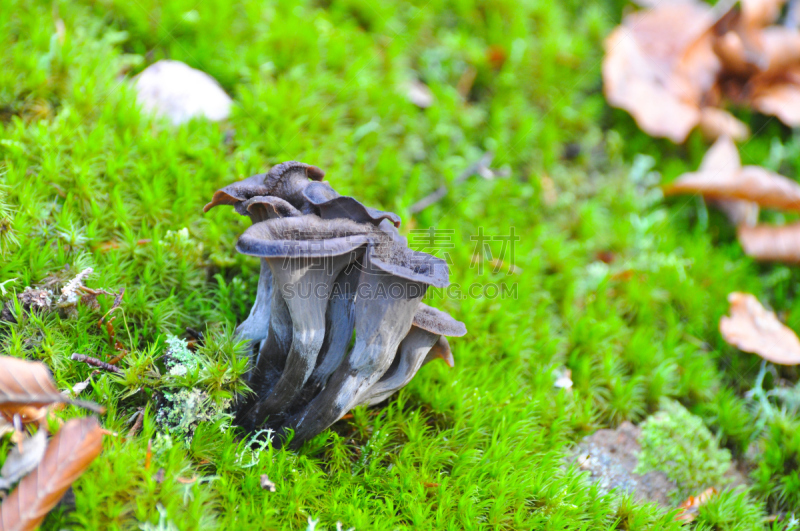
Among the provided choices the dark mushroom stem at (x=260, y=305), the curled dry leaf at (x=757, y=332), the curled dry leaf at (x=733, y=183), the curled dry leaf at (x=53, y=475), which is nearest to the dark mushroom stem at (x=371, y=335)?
the dark mushroom stem at (x=260, y=305)

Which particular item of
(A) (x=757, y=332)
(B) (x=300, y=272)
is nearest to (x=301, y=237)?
(B) (x=300, y=272)

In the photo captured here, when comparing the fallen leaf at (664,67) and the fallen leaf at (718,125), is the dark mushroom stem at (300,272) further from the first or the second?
the fallen leaf at (718,125)

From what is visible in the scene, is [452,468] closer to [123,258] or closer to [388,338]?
[388,338]

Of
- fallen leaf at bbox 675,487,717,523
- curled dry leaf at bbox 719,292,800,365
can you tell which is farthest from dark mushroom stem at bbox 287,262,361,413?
curled dry leaf at bbox 719,292,800,365

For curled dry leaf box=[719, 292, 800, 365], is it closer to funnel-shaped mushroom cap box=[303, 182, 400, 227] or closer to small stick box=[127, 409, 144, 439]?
funnel-shaped mushroom cap box=[303, 182, 400, 227]

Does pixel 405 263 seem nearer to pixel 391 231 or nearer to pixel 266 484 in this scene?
pixel 391 231

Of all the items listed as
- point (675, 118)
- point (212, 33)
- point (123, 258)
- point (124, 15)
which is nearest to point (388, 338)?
point (123, 258)

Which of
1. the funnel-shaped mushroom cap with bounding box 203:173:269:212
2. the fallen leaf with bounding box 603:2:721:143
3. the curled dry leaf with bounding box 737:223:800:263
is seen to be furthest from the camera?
the fallen leaf with bounding box 603:2:721:143
